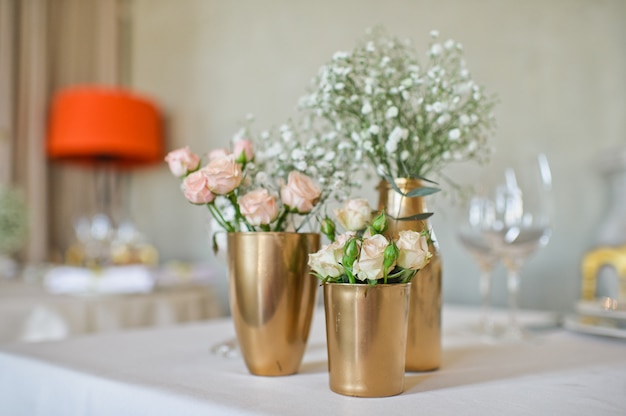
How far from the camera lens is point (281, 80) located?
2.66m

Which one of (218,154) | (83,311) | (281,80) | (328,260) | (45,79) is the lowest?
(83,311)

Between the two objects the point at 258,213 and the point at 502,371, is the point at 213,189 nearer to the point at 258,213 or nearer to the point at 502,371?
the point at 258,213

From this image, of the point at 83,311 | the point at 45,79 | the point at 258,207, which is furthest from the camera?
the point at 45,79

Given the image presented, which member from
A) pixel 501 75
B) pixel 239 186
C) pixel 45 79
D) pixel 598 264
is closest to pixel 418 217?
pixel 239 186

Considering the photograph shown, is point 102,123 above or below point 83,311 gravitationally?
above

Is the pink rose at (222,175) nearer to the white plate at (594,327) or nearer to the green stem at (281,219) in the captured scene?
the green stem at (281,219)

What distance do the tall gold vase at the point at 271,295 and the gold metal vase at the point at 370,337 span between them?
0.31ft

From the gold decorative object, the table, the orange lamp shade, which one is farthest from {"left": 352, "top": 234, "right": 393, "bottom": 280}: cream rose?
the orange lamp shade

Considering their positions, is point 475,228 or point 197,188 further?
point 475,228

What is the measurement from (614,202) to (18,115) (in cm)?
285

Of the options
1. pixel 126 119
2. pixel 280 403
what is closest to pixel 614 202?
pixel 280 403

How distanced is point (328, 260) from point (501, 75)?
1.66 metres

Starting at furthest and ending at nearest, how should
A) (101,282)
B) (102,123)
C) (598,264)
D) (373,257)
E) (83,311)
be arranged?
(102,123), (598,264), (101,282), (83,311), (373,257)

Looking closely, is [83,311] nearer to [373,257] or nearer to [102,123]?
[373,257]
